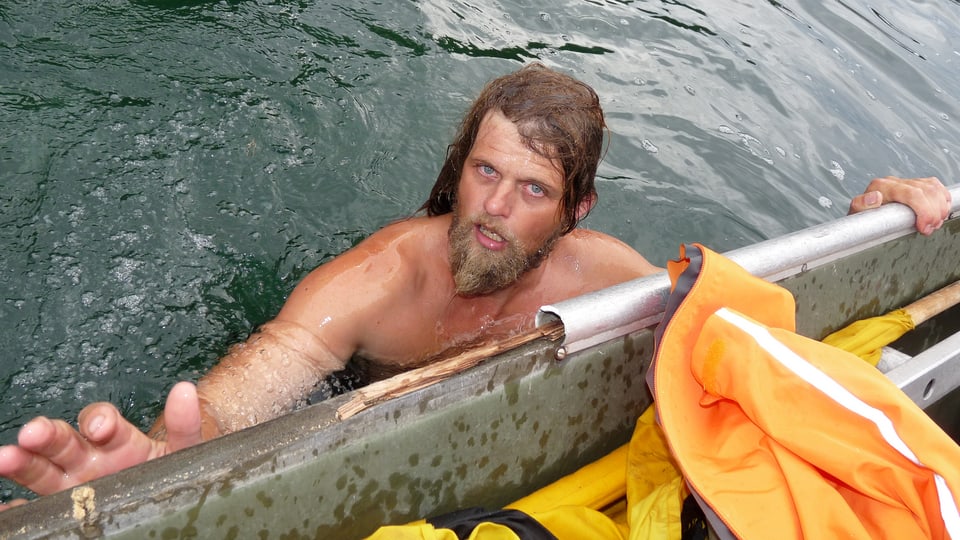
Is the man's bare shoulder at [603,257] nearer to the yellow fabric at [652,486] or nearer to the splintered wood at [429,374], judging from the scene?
the yellow fabric at [652,486]

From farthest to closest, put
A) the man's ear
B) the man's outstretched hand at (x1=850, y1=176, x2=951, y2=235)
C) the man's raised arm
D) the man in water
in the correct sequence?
the man's ear → the man's outstretched hand at (x1=850, y1=176, x2=951, y2=235) → the man in water → the man's raised arm

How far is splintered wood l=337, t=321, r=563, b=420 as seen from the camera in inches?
64.4

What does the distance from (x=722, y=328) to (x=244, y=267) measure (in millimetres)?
2420

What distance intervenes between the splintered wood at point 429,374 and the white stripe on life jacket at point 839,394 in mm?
437

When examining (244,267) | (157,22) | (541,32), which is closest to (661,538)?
(244,267)

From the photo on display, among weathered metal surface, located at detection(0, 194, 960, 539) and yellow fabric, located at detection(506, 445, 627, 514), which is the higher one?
weathered metal surface, located at detection(0, 194, 960, 539)

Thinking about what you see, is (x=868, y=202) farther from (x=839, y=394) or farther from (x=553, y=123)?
(x=839, y=394)

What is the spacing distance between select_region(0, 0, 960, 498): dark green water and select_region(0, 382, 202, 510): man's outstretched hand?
138cm

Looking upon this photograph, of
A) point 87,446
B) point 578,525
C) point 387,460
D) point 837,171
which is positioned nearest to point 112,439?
point 87,446

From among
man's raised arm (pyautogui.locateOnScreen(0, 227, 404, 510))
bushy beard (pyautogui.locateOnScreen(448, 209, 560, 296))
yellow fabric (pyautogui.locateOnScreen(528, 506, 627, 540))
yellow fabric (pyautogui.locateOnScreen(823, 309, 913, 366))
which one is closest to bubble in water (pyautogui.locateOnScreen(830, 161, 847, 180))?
yellow fabric (pyautogui.locateOnScreen(823, 309, 913, 366))

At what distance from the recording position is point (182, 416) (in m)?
1.61

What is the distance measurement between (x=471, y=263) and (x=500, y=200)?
0.24 metres

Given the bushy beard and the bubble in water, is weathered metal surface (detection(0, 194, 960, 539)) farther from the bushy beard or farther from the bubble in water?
the bubble in water

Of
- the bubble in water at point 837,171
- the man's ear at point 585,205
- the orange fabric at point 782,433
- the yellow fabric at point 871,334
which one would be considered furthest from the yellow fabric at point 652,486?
the bubble in water at point 837,171
